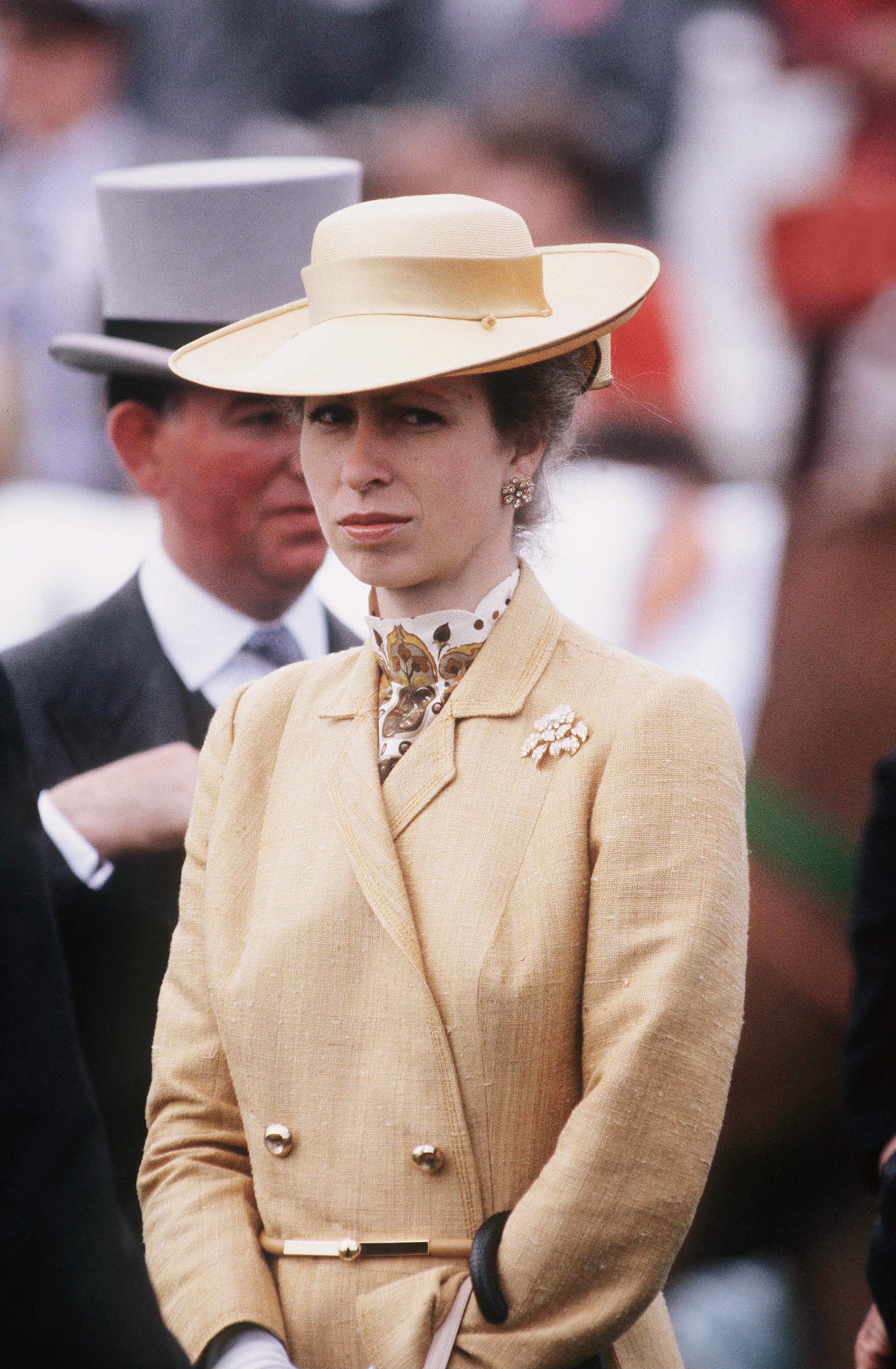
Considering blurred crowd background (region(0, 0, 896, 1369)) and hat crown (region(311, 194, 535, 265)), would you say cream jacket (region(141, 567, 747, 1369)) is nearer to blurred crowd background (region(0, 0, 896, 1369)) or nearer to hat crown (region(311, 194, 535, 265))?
hat crown (region(311, 194, 535, 265))

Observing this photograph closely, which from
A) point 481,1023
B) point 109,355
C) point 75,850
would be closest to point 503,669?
point 481,1023

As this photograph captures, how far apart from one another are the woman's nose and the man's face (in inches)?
34.2

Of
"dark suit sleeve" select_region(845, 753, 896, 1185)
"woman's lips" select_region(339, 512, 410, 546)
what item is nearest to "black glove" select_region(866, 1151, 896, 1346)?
"dark suit sleeve" select_region(845, 753, 896, 1185)

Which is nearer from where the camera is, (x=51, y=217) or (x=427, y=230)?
(x=427, y=230)

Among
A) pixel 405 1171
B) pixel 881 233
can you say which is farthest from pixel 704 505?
pixel 405 1171

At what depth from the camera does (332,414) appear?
1.88m

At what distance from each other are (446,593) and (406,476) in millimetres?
155

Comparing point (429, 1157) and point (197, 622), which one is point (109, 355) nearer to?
point (197, 622)

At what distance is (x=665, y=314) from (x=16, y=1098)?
219cm

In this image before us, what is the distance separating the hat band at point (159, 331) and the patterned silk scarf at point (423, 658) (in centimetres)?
95

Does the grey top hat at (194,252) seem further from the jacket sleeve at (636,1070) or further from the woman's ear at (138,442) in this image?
the jacket sleeve at (636,1070)

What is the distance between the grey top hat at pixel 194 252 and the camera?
8.82 feet

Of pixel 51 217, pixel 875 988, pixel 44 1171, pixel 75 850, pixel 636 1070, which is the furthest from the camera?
pixel 51 217

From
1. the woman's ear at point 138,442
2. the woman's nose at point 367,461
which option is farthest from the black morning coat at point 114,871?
the woman's nose at point 367,461
